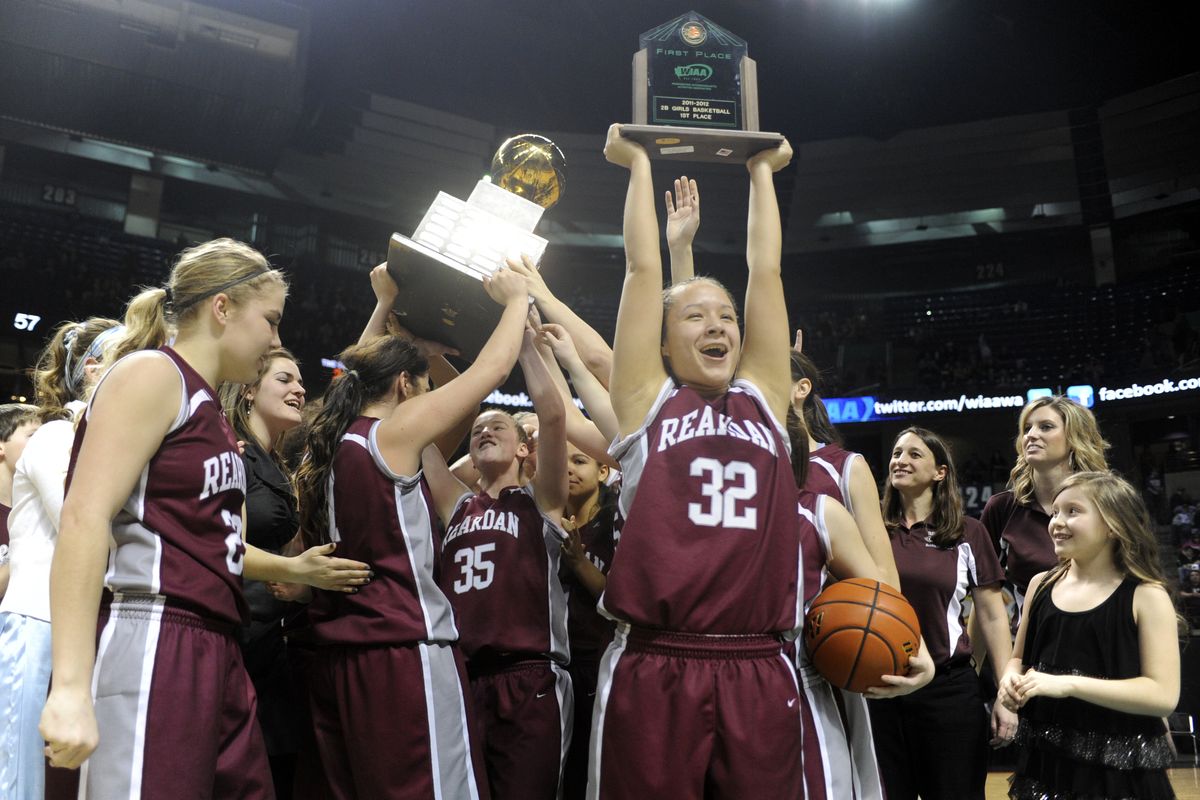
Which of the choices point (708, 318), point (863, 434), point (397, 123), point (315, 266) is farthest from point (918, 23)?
point (708, 318)

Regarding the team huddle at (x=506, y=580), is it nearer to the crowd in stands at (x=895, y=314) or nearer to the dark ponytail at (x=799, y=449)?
the dark ponytail at (x=799, y=449)

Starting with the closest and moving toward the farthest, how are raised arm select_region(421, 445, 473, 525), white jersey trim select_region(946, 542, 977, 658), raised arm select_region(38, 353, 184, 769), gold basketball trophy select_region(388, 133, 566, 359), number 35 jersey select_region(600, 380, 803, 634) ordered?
raised arm select_region(38, 353, 184, 769) < number 35 jersey select_region(600, 380, 803, 634) < gold basketball trophy select_region(388, 133, 566, 359) < raised arm select_region(421, 445, 473, 525) < white jersey trim select_region(946, 542, 977, 658)

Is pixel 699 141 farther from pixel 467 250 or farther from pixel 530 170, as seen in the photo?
pixel 530 170

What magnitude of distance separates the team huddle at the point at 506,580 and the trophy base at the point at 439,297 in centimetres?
10

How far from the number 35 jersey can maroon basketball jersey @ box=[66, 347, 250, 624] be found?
2.97 feet

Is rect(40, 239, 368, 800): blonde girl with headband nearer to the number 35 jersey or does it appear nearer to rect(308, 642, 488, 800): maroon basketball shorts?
rect(308, 642, 488, 800): maroon basketball shorts

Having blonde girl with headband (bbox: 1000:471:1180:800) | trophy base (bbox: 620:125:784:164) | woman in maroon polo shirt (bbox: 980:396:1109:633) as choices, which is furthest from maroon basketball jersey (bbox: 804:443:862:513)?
woman in maroon polo shirt (bbox: 980:396:1109:633)

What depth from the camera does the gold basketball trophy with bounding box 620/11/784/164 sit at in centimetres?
279

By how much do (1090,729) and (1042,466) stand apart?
1.64 metres

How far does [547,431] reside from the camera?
325cm

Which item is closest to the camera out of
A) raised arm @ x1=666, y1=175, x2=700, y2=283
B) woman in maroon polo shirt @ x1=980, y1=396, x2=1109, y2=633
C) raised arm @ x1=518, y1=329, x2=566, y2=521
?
raised arm @ x1=666, y1=175, x2=700, y2=283

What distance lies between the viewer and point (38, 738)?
2408 mm

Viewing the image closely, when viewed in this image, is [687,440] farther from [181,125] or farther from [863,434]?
[863,434]

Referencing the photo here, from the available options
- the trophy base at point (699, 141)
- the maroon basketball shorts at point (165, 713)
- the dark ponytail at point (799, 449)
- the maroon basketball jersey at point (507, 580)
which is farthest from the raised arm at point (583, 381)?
the maroon basketball shorts at point (165, 713)
